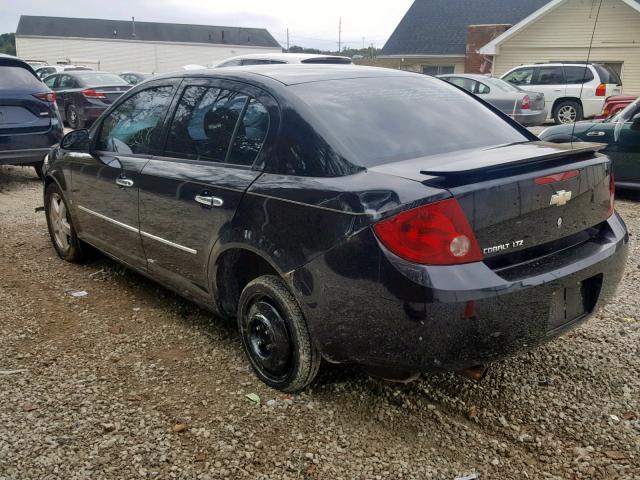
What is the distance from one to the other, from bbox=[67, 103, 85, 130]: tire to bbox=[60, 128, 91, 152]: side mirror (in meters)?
10.9

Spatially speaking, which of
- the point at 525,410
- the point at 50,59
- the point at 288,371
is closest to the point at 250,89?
the point at 288,371

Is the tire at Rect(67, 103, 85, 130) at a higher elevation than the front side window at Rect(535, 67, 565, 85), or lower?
lower

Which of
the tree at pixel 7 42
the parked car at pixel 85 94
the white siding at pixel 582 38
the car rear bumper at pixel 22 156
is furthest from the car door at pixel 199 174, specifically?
the tree at pixel 7 42

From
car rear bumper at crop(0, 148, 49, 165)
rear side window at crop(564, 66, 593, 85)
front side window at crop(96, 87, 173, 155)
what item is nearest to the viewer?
front side window at crop(96, 87, 173, 155)

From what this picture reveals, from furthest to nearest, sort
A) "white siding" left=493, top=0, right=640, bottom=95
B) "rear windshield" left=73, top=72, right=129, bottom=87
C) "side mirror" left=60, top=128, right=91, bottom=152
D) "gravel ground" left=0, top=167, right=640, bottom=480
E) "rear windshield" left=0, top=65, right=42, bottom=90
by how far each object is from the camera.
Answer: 1. "white siding" left=493, top=0, right=640, bottom=95
2. "rear windshield" left=73, top=72, right=129, bottom=87
3. "rear windshield" left=0, top=65, right=42, bottom=90
4. "side mirror" left=60, top=128, right=91, bottom=152
5. "gravel ground" left=0, top=167, right=640, bottom=480

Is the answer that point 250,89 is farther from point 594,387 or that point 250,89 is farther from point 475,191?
point 594,387

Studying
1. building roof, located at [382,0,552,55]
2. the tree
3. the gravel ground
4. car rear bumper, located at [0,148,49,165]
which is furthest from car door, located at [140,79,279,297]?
the tree

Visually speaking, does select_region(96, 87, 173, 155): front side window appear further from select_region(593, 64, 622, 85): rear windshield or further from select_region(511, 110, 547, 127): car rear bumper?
select_region(593, 64, 622, 85): rear windshield

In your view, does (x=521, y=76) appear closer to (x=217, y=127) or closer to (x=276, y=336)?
(x=217, y=127)

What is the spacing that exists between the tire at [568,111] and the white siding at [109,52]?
52.5 meters

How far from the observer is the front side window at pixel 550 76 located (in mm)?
17297

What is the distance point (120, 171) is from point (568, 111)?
52.9ft

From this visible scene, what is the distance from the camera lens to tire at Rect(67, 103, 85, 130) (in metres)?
14.9

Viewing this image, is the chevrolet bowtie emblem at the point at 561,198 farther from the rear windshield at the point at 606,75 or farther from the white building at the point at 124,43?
the white building at the point at 124,43
